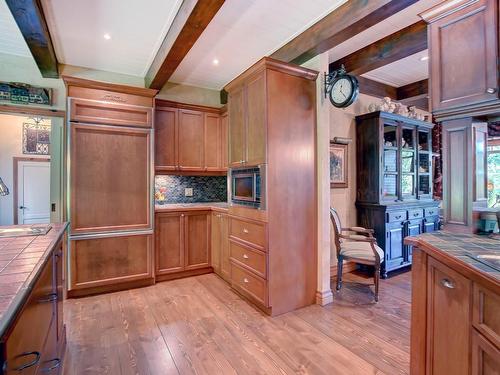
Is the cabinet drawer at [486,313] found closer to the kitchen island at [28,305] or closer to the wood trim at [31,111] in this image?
the kitchen island at [28,305]

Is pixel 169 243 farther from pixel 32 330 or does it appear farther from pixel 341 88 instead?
pixel 341 88

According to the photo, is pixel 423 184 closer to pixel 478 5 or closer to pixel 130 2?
pixel 478 5

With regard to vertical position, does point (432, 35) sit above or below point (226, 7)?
below

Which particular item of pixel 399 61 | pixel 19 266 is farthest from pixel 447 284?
pixel 399 61

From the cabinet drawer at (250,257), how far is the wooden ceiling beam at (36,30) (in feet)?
9.02

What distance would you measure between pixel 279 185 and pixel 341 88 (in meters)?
1.12

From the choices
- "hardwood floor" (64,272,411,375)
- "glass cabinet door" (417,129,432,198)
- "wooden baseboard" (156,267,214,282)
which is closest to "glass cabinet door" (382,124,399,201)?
"glass cabinet door" (417,129,432,198)

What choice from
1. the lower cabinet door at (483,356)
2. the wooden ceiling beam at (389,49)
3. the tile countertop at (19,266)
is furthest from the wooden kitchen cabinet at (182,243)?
the lower cabinet door at (483,356)

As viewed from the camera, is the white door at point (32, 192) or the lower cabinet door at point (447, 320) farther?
the white door at point (32, 192)

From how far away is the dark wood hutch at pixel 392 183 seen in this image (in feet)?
12.1

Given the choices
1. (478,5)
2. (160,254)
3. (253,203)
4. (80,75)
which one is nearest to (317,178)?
(253,203)

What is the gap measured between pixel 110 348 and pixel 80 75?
3278mm

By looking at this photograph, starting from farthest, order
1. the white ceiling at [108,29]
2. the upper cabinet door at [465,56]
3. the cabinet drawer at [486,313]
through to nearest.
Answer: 1. the white ceiling at [108,29]
2. the upper cabinet door at [465,56]
3. the cabinet drawer at [486,313]

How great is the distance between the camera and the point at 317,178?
2949mm
